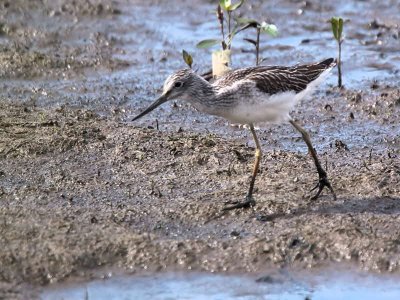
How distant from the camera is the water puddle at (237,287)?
639cm

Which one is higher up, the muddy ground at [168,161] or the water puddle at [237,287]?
the muddy ground at [168,161]

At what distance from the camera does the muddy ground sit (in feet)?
22.2

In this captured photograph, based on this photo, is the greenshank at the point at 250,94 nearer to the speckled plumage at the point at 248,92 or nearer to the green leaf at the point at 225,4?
the speckled plumage at the point at 248,92

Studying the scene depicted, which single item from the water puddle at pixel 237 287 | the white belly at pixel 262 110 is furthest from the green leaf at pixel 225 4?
the water puddle at pixel 237 287

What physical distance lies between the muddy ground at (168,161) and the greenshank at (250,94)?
413mm

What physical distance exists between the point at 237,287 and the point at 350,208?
1293 mm

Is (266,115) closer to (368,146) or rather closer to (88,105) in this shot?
(368,146)

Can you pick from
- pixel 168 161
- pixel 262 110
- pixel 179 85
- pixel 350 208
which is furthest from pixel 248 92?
pixel 168 161

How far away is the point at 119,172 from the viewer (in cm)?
816

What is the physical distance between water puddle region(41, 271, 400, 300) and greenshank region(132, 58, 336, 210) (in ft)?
2.95

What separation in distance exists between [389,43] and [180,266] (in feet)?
19.1

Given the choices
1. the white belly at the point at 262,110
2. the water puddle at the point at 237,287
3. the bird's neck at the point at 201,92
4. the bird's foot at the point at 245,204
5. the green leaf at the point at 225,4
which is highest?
the green leaf at the point at 225,4

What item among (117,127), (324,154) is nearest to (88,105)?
(117,127)

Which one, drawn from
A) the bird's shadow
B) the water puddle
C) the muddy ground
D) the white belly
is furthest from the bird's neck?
the water puddle
